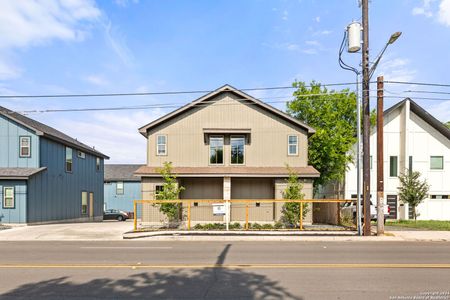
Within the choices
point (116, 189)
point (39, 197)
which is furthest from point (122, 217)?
point (39, 197)

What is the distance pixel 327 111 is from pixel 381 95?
16.4 meters

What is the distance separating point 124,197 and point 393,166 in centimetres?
3079

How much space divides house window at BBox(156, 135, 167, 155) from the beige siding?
0.65 feet

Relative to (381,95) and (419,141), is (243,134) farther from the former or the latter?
(419,141)

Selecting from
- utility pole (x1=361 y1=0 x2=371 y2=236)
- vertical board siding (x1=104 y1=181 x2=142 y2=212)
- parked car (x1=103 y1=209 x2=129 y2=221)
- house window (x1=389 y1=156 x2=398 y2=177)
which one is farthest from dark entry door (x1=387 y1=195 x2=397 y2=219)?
vertical board siding (x1=104 y1=181 x2=142 y2=212)

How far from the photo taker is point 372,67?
55.9ft

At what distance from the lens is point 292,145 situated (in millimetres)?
24141

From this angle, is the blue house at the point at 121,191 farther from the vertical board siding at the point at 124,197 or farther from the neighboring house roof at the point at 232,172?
the neighboring house roof at the point at 232,172

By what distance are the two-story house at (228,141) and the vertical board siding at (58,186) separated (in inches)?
289

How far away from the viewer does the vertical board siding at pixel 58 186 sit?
968 inches

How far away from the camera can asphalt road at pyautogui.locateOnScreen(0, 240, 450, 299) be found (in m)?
6.79

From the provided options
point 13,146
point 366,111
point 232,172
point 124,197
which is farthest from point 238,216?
point 124,197

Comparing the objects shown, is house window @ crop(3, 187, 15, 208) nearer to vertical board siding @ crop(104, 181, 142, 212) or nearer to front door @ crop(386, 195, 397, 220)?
vertical board siding @ crop(104, 181, 142, 212)

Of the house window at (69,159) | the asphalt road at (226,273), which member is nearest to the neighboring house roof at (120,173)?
the house window at (69,159)
